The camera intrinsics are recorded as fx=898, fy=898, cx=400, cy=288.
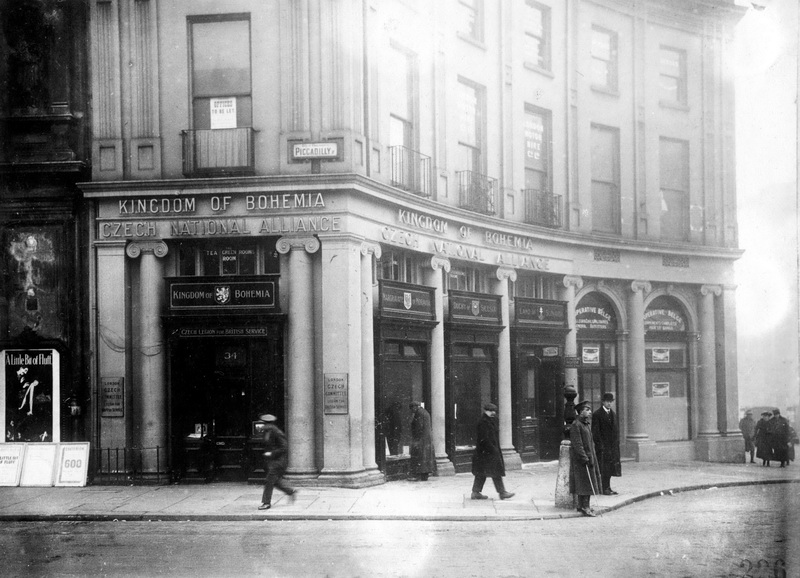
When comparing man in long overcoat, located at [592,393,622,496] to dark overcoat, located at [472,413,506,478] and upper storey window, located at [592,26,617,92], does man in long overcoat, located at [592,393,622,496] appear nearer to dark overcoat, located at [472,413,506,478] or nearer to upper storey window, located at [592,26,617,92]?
dark overcoat, located at [472,413,506,478]

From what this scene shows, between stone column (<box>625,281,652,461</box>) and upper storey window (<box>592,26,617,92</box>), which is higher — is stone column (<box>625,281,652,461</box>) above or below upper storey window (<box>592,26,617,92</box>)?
below

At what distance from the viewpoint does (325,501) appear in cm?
1593

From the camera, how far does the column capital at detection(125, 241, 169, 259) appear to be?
736 inches

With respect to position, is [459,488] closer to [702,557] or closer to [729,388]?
[702,557]

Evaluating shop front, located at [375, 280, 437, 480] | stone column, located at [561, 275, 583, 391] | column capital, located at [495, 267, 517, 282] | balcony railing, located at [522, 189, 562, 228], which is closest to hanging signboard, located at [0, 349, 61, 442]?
shop front, located at [375, 280, 437, 480]

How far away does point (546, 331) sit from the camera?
2442 cm

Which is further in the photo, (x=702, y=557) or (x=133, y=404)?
(x=133, y=404)

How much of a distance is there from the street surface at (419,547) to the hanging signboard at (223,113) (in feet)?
27.9

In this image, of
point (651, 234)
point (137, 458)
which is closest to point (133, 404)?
point (137, 458)

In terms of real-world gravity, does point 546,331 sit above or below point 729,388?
above

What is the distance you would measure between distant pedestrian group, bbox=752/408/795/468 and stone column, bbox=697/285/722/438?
1.41 meters

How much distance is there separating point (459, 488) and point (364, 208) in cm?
605

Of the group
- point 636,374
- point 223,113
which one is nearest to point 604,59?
point 636,374

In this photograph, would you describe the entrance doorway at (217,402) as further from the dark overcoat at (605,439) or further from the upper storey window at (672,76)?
the upper storey window at (672,76)
